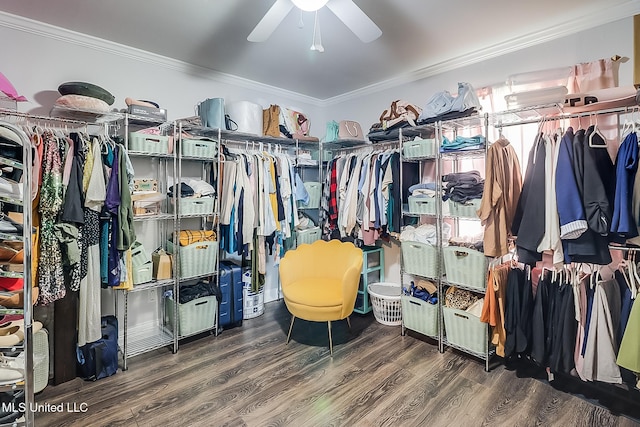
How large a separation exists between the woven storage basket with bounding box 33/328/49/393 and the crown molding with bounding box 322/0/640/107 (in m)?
3.62

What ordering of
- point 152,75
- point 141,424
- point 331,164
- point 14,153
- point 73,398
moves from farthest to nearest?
point 331,164, point 152,75, point 73,398, point 141,424, point 14,153

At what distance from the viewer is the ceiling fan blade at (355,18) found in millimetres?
1671

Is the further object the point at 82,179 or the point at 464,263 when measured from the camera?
the point at 464,263

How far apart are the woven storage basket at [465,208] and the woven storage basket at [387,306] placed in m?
1.01

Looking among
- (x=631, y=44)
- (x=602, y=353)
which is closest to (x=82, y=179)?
(x=602, y=353)

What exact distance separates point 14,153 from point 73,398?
1.51 meters

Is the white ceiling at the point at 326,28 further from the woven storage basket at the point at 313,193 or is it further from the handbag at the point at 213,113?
the woven storage basket at the point at 313,193

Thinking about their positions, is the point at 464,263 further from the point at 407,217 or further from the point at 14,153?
the point at 14,153

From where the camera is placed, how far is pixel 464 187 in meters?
2.51

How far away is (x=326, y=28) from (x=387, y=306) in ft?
7.96

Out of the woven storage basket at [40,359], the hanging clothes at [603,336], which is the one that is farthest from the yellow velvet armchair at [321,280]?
the woven storage basket at [40,359]

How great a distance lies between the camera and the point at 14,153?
A: 167cm

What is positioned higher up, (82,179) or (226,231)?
(82,179)

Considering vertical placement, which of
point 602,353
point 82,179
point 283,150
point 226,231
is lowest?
point 602,353
